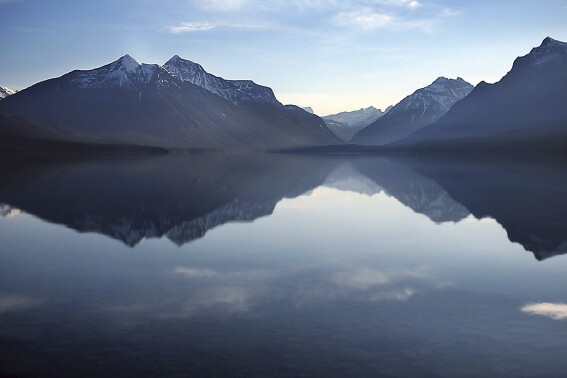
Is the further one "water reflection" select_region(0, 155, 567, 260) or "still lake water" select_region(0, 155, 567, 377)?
"water reflection" select_region(0, 155, 567, 260)

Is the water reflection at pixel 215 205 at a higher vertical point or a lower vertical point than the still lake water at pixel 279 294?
higher

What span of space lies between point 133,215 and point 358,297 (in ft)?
78.6

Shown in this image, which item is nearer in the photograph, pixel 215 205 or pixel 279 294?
pixel 279 294

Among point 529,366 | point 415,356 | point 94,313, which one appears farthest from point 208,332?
point 529,366

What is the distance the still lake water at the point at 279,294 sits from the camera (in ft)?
42.2

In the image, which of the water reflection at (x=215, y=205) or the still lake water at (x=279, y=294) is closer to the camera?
the still lake water at (x=279, y=294)

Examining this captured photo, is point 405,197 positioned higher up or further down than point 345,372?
higher up

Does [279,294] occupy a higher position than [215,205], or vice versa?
[215,205]

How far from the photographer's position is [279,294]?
61.2 ft

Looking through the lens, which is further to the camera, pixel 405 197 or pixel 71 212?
pixel 405 197

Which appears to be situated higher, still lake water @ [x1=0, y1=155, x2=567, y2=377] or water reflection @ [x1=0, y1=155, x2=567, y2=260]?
water reflection @ [x1=0, y1=155, x2=567, y2=260]

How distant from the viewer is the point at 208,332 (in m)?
14.6

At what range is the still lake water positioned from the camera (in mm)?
12867

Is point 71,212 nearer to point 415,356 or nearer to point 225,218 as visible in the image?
point 225,218
